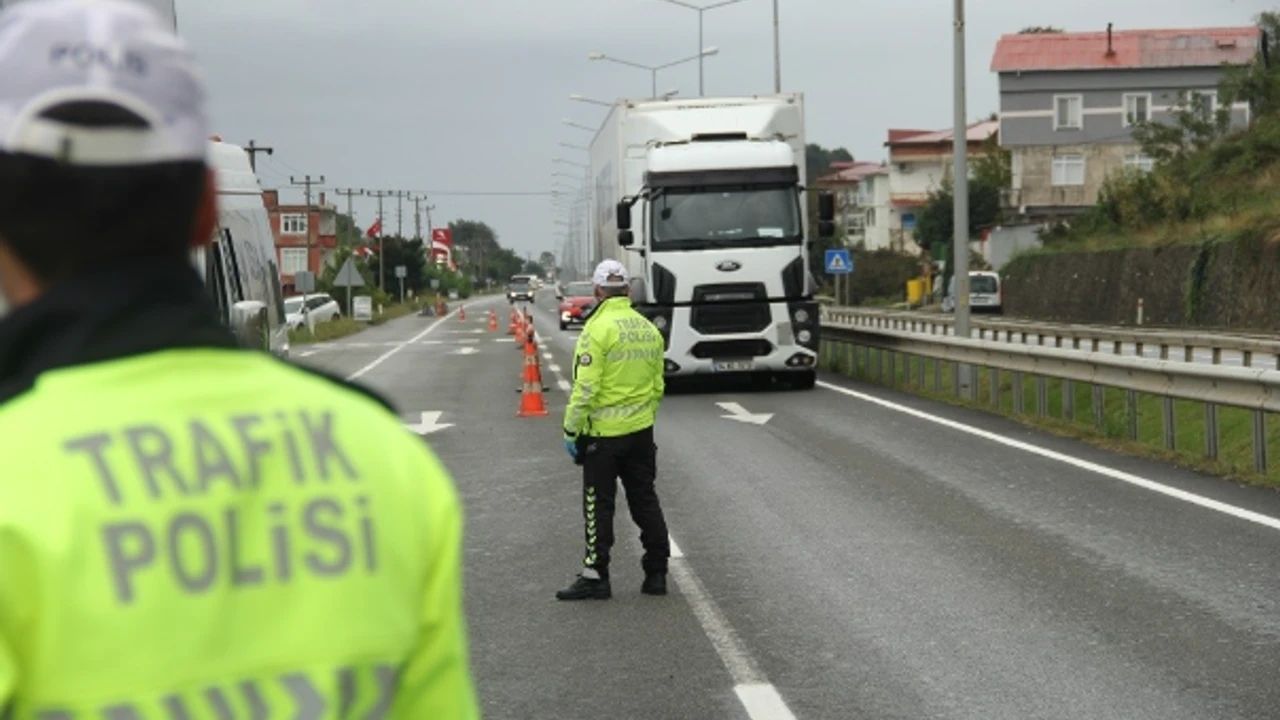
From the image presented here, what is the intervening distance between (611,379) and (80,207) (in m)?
8.89

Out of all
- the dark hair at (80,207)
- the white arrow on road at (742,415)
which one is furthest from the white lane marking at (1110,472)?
the dark hair at (80,207)

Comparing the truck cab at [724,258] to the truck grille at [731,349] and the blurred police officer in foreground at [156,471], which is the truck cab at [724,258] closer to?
the truck grille at [731,349]

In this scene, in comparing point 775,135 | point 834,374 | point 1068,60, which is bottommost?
point 834,374

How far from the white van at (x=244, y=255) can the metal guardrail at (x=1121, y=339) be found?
9450 millimetres

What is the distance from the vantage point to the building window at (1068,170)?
9975 cm

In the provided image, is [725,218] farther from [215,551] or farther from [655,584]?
[215,551]

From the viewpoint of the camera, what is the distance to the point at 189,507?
2.10 meters

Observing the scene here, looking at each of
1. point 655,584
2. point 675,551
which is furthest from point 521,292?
point 655,584

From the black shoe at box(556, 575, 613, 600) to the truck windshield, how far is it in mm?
17333

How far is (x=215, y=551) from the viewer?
2098 mm

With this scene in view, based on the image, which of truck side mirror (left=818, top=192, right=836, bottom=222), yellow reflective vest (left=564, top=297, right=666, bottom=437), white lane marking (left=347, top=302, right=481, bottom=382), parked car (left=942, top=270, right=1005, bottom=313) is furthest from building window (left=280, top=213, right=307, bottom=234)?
yellow reflective vest (left=564, top=297, right=666, bottom=437)

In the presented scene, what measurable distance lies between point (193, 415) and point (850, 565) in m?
9.73

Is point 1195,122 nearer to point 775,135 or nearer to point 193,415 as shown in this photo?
point 775,135

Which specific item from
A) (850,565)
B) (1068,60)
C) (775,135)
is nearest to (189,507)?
(850,565)
